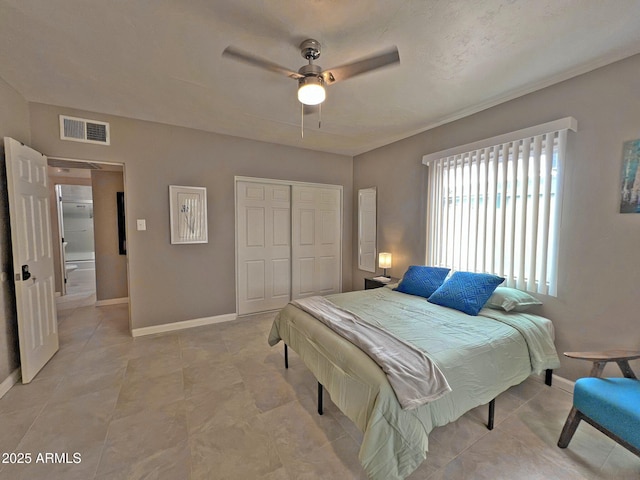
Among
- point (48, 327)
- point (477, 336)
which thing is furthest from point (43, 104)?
point (477, 336)

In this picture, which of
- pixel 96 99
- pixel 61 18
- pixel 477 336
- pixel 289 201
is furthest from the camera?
pixel 289 201

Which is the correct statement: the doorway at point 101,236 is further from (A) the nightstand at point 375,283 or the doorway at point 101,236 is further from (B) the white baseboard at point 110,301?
(A) the nightstand at point 375,283

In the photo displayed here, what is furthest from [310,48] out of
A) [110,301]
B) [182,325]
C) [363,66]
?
[110,301]

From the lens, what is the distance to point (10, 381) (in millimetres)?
2242

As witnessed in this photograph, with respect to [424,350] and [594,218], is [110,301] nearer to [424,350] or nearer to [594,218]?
[424,350]

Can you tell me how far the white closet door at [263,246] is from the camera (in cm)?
400

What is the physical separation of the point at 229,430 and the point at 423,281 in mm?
2317

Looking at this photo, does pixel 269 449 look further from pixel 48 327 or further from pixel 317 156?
pixel 317 156

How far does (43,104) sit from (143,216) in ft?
4.69

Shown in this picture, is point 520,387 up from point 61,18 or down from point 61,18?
down

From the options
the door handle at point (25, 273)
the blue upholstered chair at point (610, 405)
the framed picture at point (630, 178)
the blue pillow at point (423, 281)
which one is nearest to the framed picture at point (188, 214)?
the door handle at point (25, 273)

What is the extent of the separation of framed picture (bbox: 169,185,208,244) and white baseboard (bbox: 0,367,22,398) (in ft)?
5.82

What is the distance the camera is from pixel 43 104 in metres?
2.79

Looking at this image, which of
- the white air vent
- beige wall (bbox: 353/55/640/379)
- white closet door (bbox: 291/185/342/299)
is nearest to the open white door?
the white air vent
